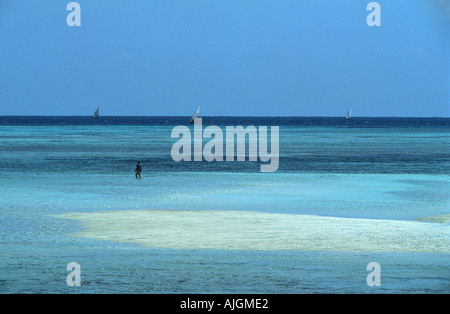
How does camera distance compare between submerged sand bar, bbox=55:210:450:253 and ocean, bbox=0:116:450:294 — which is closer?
ocean, bbox=0:116:450:294

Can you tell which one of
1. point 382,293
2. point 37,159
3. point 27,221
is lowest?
point 382,293

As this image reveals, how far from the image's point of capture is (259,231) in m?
20.3

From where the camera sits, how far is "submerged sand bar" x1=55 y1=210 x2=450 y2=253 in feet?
59.1

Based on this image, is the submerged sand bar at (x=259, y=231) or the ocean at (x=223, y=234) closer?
the ocean at (x=223, y=234)

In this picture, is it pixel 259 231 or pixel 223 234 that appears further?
pixel 259 231

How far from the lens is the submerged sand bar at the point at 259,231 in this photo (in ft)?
59.1

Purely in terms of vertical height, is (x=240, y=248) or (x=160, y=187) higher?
(x=160, y=187)

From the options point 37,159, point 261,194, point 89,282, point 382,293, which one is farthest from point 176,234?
point 37,159

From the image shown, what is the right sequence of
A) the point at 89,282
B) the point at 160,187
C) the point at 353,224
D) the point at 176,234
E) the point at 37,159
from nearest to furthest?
the point at 89,282, the point at 176,234, the point at 353,224, the point at 160,187, the point at 37,159

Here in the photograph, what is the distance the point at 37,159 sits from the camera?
58.2 meters
